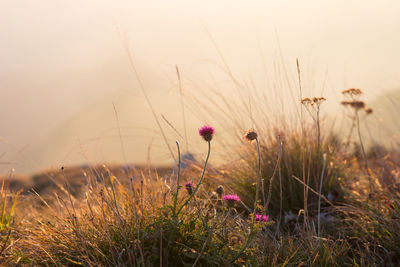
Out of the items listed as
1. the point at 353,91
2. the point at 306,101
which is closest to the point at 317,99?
the point at 306,101

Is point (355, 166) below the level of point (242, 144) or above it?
below

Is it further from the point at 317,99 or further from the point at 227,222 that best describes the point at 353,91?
the point at 227,222

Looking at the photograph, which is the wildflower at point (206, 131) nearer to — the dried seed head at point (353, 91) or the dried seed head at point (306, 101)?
the dried seed head at point (306, 101)

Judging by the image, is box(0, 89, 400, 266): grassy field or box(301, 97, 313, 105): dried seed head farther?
box(301, 97, 313, 105): dried seed head

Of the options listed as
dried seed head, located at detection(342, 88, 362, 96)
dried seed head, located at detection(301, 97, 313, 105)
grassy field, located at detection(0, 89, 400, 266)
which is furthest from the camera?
dried seed head, located at detection(342, 88, 362, 96)

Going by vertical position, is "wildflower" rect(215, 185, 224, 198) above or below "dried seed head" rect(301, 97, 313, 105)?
below

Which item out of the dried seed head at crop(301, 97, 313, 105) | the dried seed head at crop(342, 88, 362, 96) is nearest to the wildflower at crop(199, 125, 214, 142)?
the dried seed head at crop(301, 97, 313, 105)

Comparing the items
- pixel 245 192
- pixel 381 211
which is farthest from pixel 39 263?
pixel 381 211

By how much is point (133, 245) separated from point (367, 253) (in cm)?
142

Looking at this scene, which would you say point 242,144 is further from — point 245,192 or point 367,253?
point 367,253

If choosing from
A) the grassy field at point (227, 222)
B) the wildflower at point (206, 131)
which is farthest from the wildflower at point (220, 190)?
the wildflower at point (206, 131)

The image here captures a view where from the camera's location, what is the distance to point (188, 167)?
3.55 metres

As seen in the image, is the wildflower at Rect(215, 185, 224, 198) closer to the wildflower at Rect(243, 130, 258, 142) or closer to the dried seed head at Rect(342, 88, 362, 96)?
the wildflower at Rect(243, 130, 258, 142)

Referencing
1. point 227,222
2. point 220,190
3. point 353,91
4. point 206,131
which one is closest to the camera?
point 206,131
